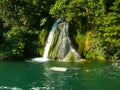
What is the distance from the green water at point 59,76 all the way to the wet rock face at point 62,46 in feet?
9.83

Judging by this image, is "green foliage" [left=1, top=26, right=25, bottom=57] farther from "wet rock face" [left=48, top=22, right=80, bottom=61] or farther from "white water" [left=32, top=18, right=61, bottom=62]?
"wet rock face" [left=48, top=22, right=80, bottom=61]

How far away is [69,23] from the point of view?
57.7 meters

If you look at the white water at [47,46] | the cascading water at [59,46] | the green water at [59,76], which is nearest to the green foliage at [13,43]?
the white water at [47,46]

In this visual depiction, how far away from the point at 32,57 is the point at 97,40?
29.0ft

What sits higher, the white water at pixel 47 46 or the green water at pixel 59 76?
the white water at pixel 47 46

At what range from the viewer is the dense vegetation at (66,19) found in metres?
54.1

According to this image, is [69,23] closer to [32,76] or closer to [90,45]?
[90,45]

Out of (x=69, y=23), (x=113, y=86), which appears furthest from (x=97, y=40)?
(x=113, y=86)

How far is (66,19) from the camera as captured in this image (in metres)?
56.7

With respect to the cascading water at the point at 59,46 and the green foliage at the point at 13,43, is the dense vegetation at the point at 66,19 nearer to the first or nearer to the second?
the green foliage at the point at 13,43

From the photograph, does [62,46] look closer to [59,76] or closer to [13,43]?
[13,43]

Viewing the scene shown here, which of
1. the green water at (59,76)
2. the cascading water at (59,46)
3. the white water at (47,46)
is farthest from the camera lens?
the white water at (47,46)

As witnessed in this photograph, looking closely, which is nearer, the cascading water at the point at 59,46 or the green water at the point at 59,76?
the green water at the point at 59,76

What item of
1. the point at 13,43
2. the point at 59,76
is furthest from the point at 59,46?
the point at 59,76
